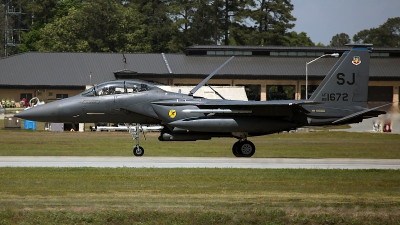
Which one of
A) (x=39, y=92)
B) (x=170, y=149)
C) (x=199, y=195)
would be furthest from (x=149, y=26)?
(x=199, y=195)

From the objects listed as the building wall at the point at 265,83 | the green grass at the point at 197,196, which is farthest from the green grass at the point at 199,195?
the building wall at the point at 265,83

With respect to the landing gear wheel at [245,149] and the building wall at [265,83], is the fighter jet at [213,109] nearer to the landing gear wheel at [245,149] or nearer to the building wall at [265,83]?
the landing gear wheel at [245,149]

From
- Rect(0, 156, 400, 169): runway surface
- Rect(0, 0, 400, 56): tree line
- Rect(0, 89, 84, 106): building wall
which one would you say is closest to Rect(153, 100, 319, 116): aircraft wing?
Rect(0, 156, 400, 169): runway surface

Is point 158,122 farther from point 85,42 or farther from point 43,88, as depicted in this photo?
point 85,42

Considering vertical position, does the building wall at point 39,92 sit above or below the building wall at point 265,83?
below

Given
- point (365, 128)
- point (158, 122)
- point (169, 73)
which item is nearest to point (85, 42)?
point (169, 73)

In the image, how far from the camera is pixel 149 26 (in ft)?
370

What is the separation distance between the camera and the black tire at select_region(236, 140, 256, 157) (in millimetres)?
25594

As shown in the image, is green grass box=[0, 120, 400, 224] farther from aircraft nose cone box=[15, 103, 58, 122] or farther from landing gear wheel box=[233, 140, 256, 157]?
landing gear wheel box=[233, 140, 256, 157]

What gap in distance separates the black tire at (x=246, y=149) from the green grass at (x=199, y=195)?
17.5 feet

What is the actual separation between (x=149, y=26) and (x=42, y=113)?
89.6 m

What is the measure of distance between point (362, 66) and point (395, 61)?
59.6m

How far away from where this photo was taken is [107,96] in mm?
24734

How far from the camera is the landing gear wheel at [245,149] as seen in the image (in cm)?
2559
